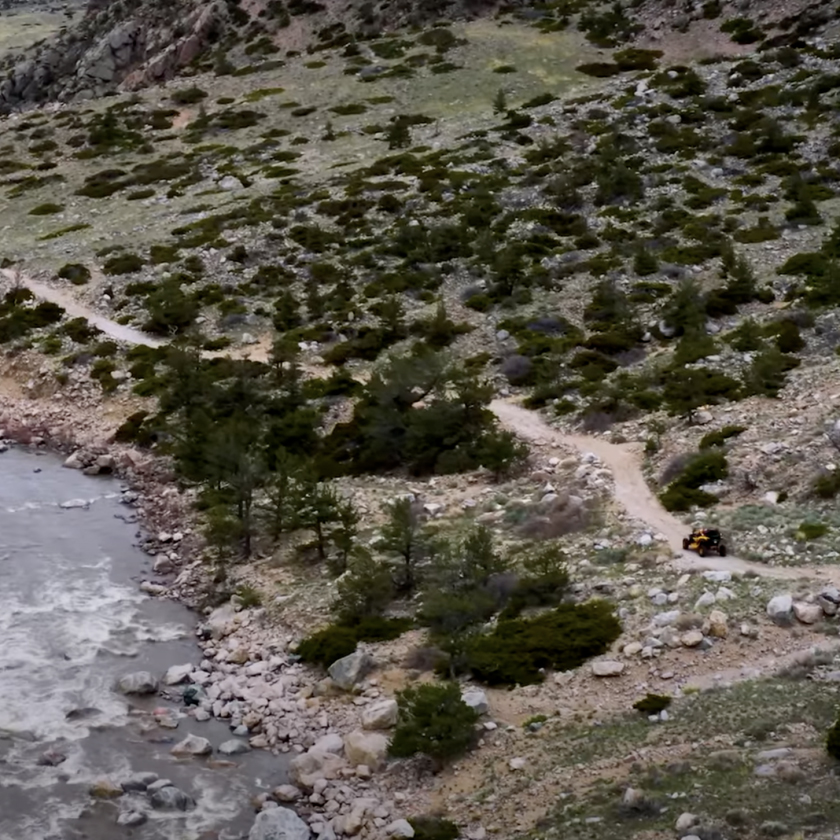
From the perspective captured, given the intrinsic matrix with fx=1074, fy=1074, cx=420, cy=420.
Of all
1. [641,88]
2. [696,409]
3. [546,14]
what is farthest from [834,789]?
[546,14]

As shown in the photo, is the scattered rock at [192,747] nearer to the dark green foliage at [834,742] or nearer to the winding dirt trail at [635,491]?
the winding dirt trail at [635,491]

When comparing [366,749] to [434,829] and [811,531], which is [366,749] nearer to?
[434,829]

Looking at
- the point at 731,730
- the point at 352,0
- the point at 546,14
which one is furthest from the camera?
the point at 352,0

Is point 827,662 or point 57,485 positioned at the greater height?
point 827,662

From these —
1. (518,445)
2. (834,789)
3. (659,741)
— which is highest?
(834,789)

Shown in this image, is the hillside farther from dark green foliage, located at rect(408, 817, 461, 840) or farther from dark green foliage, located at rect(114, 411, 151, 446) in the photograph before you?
dark green foliage, located at rect(408, 817, 461, 840)

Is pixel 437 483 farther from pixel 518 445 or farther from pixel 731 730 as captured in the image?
pixel 731 730

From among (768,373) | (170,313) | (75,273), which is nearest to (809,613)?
(768,373)
